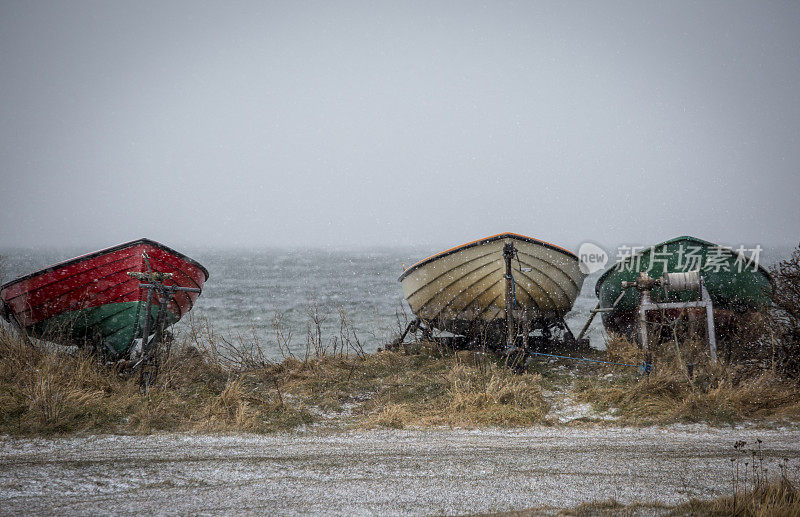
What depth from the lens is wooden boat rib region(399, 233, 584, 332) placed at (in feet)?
26.5

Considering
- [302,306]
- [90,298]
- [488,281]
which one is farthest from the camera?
[302,306]

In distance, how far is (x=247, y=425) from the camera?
5.32 metres

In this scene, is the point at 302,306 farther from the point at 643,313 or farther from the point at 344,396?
the point at 643,313

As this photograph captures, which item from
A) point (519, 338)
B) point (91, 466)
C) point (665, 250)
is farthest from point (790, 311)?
point (91, 466)

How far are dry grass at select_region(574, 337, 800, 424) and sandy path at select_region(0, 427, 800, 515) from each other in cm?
34

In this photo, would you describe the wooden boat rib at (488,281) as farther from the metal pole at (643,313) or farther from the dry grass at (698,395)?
the dry grass at (698,395)

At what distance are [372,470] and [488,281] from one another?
15.0 feet

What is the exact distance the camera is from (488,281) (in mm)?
8180

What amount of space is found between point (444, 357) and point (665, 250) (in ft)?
14.2

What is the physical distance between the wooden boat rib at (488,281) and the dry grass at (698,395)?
2061 mm

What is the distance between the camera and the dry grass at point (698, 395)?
17.7 ft

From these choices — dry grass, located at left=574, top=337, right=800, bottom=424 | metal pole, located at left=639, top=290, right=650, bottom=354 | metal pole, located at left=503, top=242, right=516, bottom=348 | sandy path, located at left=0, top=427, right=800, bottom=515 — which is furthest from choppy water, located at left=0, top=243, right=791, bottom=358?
sandy path, located at left=0, top=427, right=800, bottom=515

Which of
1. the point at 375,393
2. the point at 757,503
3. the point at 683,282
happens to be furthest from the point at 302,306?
the point at 757,503

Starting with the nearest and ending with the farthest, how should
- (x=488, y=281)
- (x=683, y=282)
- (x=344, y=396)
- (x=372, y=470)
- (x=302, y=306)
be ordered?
(x=372, y=470)
(x=344, y=396)
(x=683, y=282)
(x=488, y=281)
(x=302, y=306)
